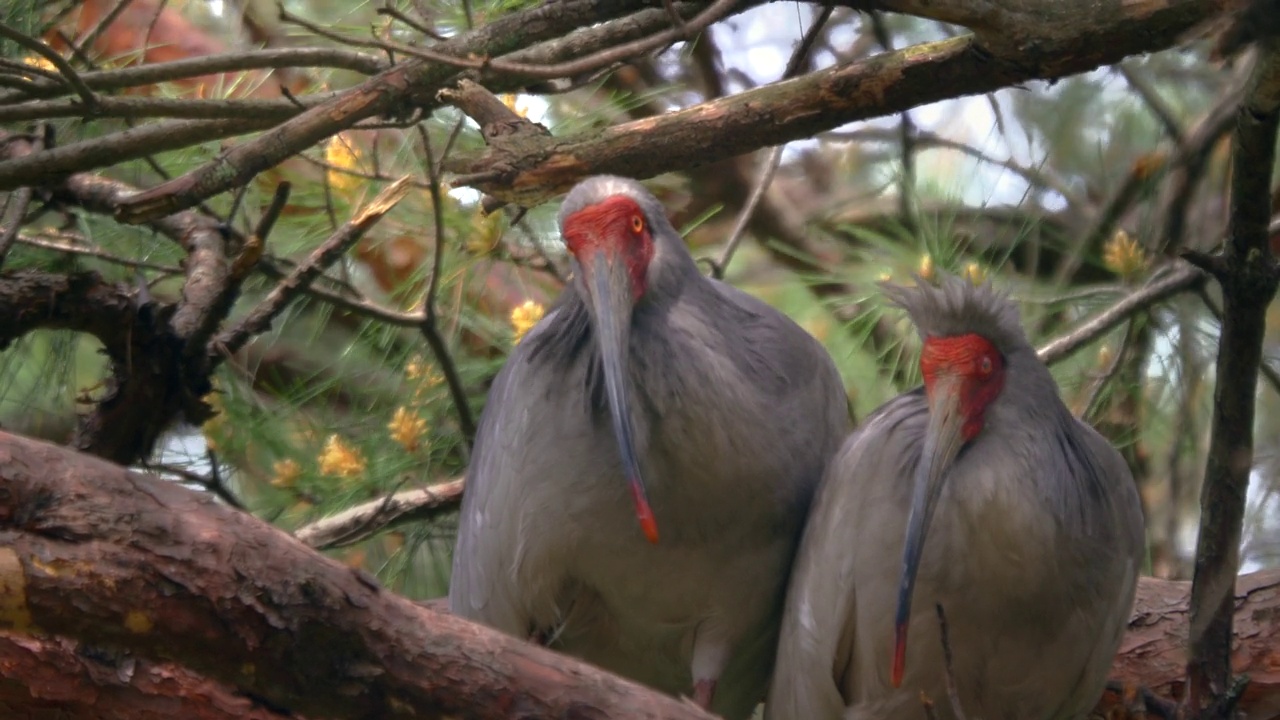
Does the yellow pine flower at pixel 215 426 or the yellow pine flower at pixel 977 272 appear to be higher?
the yellow pine flower at pixel 977 272

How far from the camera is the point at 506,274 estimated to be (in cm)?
451

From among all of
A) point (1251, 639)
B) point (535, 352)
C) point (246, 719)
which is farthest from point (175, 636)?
point (1251, 639)

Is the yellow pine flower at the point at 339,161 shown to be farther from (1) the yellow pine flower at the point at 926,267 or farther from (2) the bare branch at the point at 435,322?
(1) the yellow pine flower at the point at 926,267

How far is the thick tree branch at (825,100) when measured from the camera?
2.55m

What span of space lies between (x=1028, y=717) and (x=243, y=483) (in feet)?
8.52

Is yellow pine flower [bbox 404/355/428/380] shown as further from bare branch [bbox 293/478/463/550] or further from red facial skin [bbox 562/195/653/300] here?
red facial skin [bbox 562/195/653/300]

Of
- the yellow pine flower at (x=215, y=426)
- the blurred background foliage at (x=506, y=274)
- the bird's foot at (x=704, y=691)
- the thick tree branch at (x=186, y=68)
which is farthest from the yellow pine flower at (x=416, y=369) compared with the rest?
the bird's foot at (x=704, y=691)

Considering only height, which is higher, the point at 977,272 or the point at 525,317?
the point at 977,272

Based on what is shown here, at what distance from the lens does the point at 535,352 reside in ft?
10.0

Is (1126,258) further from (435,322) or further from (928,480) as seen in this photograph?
(435,322)

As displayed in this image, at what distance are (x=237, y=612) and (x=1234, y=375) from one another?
1.60 m

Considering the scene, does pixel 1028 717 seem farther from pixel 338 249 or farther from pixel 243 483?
pixel 243 483

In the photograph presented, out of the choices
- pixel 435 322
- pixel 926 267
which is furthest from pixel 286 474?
pixel 926 267

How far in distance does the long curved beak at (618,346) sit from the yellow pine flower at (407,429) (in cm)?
122
